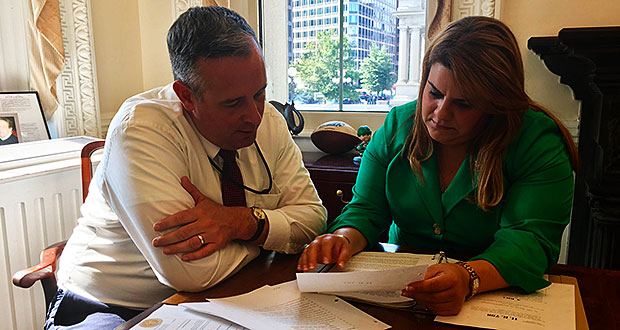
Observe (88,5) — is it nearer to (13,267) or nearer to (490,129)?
(13,267)

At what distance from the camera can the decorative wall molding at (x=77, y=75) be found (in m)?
2.12

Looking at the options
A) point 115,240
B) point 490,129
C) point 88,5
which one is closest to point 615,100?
point 490,129

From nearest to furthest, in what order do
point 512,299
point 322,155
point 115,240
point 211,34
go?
1. point 512,299
2. point 211,34
3. point 115,240
4. point 322,155

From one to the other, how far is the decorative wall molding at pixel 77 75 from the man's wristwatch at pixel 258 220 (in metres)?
1.39

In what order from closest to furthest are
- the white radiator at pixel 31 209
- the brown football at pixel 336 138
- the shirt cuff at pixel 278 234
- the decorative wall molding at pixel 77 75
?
1. the shirt cuff at pixel 278 234
2. the white radiator at pixel 31 209
3. the decorative wall molding at pixel 77 75
4. the brown football at pixel 336 138

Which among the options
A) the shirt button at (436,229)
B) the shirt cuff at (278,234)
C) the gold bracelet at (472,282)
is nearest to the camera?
the gold bracelet at (472,282)

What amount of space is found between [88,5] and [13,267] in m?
1.13

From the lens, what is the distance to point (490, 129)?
3.94ft

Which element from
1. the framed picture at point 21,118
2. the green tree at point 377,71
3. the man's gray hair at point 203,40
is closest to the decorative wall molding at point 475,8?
the green tree at point 377,71

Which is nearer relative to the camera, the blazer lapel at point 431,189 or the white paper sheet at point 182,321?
the white paper sheet at point 182,321

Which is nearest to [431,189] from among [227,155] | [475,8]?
[227,155]

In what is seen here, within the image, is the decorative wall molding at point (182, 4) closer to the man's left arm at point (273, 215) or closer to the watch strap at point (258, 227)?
the man's left arm at point (273, 215)

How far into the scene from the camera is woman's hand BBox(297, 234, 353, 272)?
1.08 m

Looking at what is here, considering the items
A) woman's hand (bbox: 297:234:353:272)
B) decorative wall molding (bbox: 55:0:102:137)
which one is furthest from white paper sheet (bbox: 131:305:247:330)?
decorative wall molding (bbox: 55:0:102:137)
